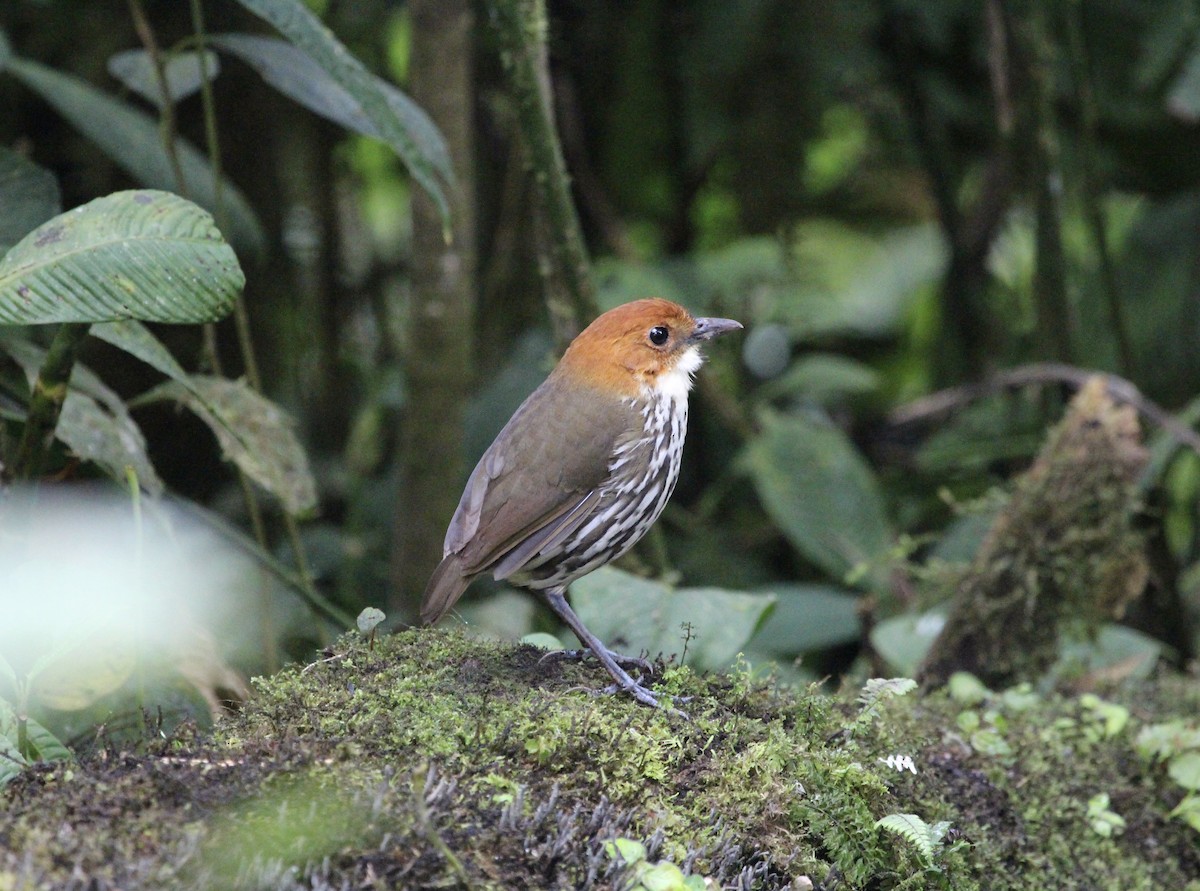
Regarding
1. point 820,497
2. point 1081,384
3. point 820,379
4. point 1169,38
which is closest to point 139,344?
point 820,497

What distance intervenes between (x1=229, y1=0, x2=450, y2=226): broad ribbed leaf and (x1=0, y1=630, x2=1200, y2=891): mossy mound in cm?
118

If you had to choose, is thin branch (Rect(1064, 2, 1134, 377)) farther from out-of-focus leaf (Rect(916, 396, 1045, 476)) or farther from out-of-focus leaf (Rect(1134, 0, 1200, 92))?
out-of-focus leaf (Rect(916, 396, 1045, 476))

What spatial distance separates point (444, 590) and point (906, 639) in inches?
67.3

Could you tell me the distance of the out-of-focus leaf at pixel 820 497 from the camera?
5168mm

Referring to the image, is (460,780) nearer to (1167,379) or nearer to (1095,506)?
(1095,506)

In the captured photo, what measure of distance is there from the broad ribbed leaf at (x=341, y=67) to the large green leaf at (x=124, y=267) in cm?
66

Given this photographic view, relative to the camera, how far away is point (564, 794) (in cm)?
222

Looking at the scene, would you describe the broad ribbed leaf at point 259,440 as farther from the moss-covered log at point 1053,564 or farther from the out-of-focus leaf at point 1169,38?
the out-of-focus leaf at point 1169,38

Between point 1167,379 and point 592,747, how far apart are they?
15.4 ft

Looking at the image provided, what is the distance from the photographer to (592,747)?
7.68ft

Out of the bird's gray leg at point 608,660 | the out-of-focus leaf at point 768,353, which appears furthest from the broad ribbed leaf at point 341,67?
the out-of-focus leaf at point 768,353

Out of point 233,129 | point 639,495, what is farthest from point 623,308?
point 233,129

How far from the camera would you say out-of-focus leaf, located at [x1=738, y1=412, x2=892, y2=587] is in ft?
17.0

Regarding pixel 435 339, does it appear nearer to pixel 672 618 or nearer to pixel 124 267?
pixel 672 618
